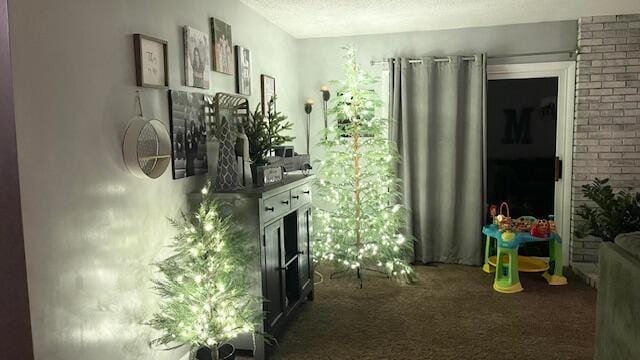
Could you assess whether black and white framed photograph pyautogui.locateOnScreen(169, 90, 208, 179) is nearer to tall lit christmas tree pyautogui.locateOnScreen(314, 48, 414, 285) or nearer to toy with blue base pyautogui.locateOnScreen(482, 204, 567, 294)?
tall lit christmas tree pyautogui.locateOnScreen(314, 48, 414, 285)

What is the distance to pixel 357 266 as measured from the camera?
4.33 metres

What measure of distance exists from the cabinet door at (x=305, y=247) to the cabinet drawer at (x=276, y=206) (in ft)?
1.02

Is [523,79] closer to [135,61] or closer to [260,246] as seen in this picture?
[260,246]

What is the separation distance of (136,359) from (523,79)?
4.10m

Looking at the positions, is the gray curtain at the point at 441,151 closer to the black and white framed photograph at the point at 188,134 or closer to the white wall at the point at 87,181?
the black and white framed photograph at the point at 188,134

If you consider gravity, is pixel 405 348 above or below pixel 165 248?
below

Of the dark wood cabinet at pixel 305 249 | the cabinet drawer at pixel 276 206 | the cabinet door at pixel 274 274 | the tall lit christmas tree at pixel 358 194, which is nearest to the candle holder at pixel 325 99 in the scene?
the tall lit christmas tree at pixel 358 194

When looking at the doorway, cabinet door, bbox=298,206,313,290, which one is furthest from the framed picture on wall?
the doorway

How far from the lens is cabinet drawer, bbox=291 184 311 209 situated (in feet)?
11.3

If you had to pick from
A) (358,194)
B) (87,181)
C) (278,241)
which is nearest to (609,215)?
(358,194)

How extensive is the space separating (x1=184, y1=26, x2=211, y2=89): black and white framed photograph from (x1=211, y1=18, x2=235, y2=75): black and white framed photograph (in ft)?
0.25

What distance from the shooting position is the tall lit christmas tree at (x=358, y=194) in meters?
4.34

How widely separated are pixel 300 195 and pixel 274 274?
717mm

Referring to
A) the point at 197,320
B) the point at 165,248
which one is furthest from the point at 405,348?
the point at 165,248
